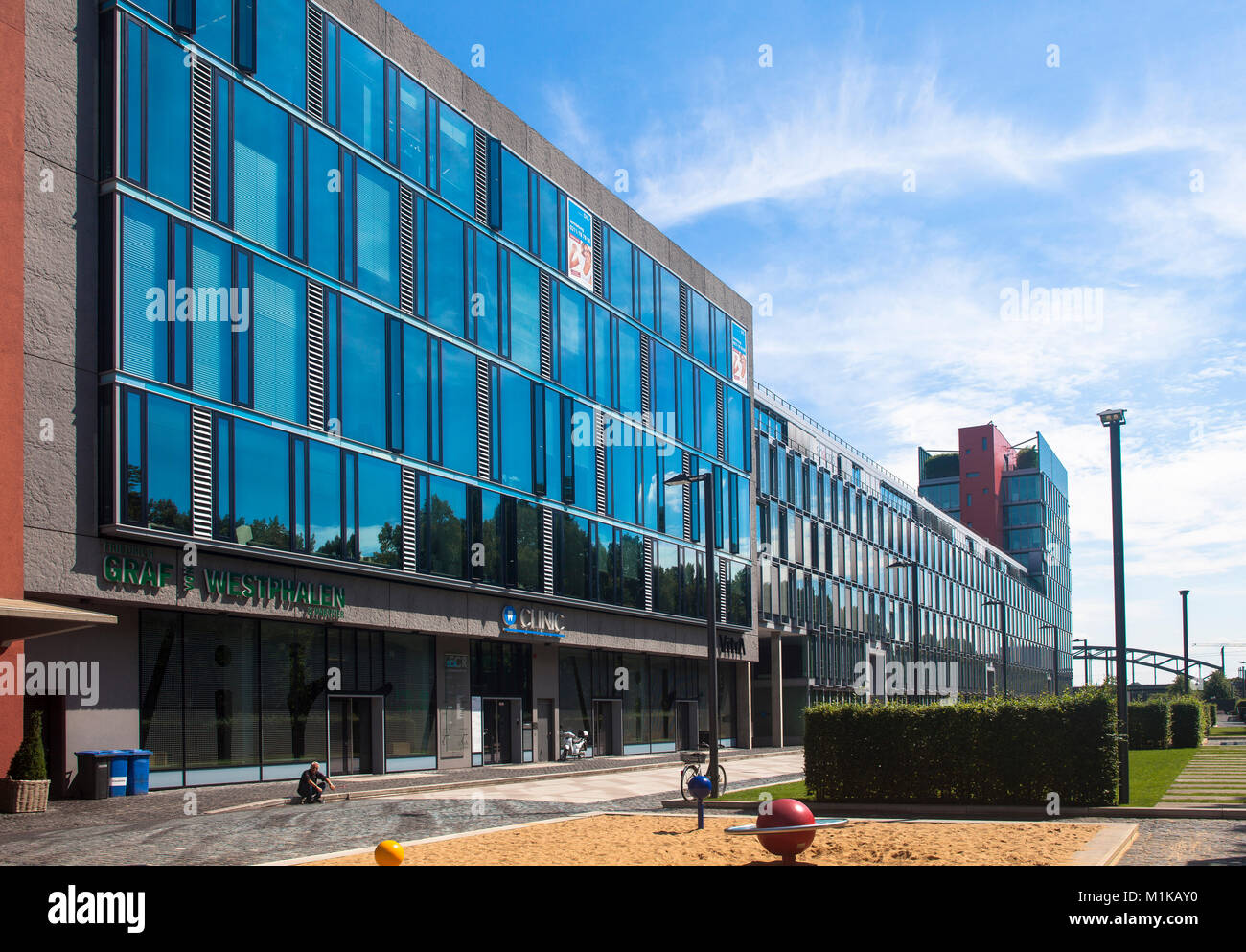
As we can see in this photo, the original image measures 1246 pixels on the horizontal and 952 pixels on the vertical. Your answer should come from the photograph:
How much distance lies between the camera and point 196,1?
94.3 ft

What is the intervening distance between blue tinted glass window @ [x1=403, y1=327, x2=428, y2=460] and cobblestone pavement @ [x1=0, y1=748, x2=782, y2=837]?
9306 mm

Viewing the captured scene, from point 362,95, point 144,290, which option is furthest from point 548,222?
point 144,290

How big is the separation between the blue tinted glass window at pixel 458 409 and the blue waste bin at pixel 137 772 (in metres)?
13.4

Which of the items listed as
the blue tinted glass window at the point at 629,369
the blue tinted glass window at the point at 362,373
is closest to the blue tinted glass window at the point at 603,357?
the blue tinted glass window at the point at 629,369

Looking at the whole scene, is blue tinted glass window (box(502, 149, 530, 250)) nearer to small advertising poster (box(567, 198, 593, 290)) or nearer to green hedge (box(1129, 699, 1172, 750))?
small advertising poster (box(567, 198, 593, 290))

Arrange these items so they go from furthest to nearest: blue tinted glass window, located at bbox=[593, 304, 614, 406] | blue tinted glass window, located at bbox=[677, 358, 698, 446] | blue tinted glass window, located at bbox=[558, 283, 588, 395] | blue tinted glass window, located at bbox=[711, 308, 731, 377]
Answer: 1. blue tinted glass window, located at bbox=[711, 308, 731, 377]
2. blue tinted glass window, located at bbox=[677, 358, 698, 446]
3. blue tinted glass window, located at bbox=[593, 304, 614, 406]
4. blue tinted glass window, located at bbox=[558, 283, 588, 395]

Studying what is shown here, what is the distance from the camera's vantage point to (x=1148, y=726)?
46594 millimetres

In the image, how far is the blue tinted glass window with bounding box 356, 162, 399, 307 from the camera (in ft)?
113

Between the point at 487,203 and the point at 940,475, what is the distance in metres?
112

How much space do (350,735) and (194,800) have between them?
10.3 m

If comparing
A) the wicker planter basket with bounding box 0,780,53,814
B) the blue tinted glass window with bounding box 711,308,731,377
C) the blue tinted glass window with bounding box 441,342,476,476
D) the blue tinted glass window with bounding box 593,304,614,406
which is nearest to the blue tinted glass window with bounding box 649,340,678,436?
the blue tinted glass window with bounding box 593,304,614,406

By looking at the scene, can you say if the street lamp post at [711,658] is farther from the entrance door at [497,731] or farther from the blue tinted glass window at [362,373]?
the entrance door at [497,731]
